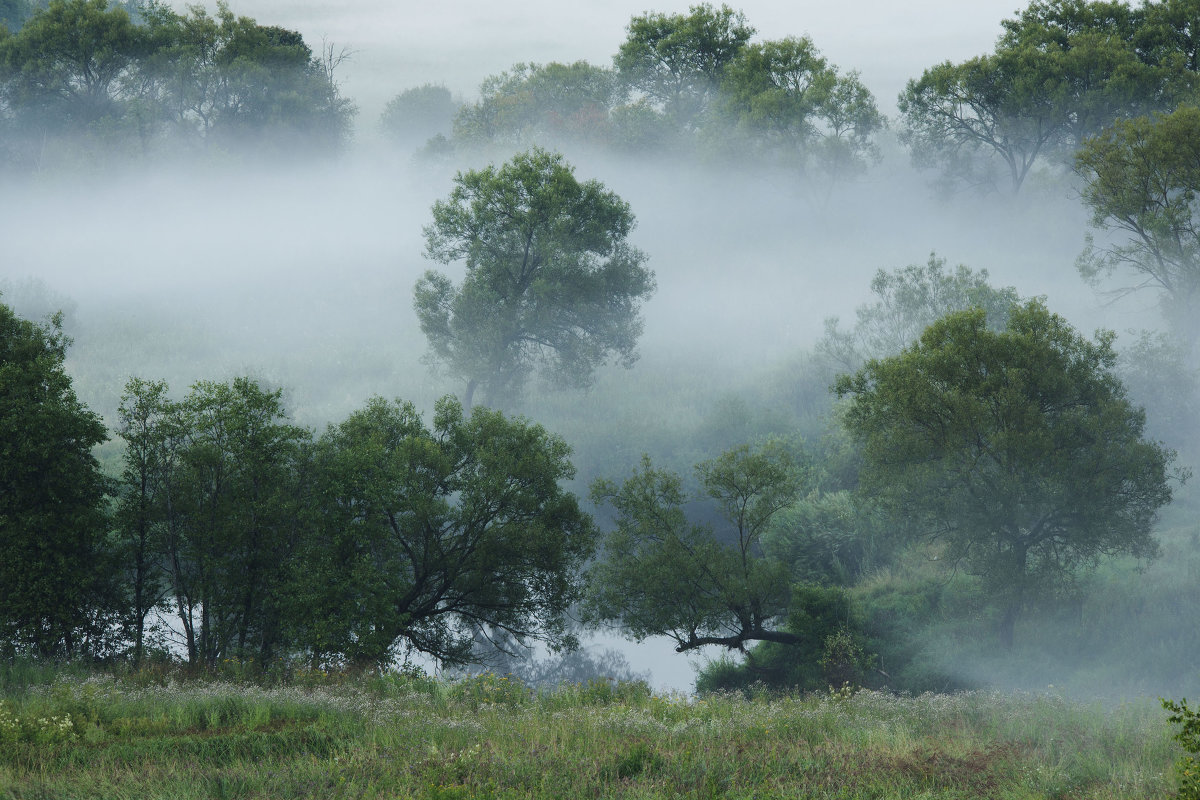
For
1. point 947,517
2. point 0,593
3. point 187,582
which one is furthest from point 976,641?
A: point 0,593

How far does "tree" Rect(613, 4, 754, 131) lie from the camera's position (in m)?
68.9

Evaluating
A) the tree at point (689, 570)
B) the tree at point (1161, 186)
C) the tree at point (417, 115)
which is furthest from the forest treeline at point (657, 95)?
the tree at point (689, 570)

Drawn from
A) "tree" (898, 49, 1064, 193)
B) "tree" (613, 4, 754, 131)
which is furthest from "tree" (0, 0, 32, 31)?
"tree" (898, 49, 1064, 193)

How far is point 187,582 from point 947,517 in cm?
2041

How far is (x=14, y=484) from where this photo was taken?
1989 centimetres

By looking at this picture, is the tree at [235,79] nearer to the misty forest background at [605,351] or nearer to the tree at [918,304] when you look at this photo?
the misty forest background at [605,351]

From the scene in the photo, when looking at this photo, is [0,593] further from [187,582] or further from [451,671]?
[451,671]

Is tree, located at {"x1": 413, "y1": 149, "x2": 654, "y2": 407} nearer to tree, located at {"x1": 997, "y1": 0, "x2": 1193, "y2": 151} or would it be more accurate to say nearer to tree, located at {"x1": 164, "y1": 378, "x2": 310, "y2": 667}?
tree, located at {"x1": 164, "y1": 378, "x2": 310, "y2": 667}

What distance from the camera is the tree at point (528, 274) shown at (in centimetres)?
Result: 4181

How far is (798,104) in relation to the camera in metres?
62.0

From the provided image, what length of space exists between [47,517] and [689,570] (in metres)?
16.5

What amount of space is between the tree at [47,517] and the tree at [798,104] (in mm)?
51190

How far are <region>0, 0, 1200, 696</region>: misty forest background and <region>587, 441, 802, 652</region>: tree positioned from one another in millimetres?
148

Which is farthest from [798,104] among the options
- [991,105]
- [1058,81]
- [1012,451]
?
[1012,451]
